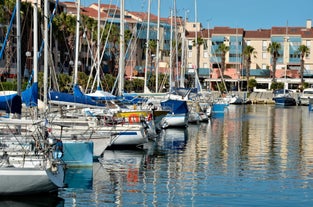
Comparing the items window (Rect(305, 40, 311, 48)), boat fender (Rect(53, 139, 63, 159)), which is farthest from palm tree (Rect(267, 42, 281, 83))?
boat fender (Rect(53, 139, 63, 159))

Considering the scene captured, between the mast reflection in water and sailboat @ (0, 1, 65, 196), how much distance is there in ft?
3.71

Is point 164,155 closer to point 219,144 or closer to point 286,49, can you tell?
point 219,144

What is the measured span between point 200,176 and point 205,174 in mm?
689

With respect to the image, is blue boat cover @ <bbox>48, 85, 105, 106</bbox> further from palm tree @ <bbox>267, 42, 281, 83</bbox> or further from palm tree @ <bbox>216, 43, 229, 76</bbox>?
palm tree @ <bbox>267, 42, 281, 83</bbox>

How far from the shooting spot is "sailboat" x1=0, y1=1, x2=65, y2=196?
22719mm

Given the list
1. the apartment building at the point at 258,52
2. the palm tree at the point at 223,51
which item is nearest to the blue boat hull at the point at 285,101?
the palm tree at the point at 223,51

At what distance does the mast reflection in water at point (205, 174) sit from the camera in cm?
2517

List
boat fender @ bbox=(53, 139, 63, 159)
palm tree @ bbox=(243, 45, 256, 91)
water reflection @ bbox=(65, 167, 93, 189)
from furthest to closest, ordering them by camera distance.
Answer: palm tree @ bbox=(243, 45, 256, 91) < water reflection @ bbox=(65, 167, 93, 189) < boat fender @ bbox=(53, 139, 63, 159)

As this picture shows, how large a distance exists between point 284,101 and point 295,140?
2880 inches

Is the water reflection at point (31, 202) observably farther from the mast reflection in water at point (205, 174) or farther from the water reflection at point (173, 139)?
the water reflection at point (173, 139)

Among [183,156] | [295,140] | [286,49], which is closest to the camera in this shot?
[183,156]

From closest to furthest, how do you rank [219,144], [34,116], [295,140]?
[34,116], [219,144], [295,140]

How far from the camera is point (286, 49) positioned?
6048 inches

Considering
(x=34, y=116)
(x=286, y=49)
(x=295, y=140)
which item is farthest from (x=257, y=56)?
(x=34, y=116)
